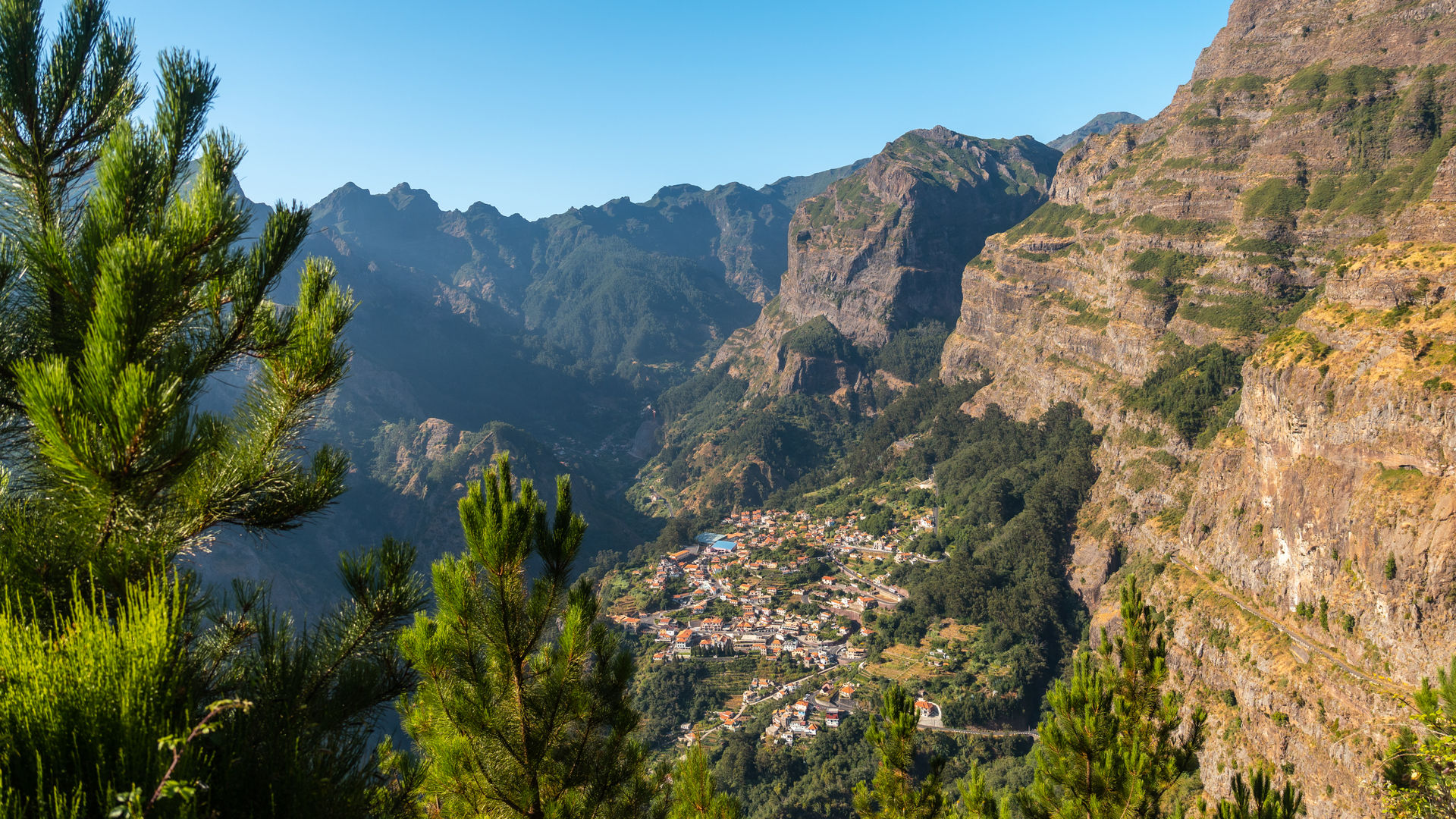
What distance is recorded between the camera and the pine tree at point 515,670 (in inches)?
228

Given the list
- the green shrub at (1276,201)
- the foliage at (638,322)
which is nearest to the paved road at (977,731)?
the green shrub at (1276,201)

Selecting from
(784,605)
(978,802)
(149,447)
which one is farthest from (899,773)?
(784,605)

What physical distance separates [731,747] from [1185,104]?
72867 millimetres

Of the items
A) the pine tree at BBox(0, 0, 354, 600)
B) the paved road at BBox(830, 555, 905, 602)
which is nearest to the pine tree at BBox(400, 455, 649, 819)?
the pine tree at BBox(0, 0, 354, 600)

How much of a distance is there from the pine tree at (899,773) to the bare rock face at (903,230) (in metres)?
105

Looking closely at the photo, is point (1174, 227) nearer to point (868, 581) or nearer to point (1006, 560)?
point (1006, 560)

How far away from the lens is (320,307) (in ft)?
14.1

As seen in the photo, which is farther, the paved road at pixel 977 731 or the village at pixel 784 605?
the village at pixel 784 605

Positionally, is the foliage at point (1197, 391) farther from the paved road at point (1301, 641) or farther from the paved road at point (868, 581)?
the paved road at point (868, 581)

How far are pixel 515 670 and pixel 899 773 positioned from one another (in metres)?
7.48

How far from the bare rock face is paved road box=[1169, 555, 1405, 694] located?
82.9 meters

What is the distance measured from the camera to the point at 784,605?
2149 inches

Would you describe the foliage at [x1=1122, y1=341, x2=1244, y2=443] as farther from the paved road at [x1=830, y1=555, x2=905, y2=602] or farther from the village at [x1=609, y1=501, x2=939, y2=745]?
the paved road at [x1=830, y1=555, x2=905, y2=602]

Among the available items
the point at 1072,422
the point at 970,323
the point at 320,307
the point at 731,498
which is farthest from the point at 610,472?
the point at 320,307
